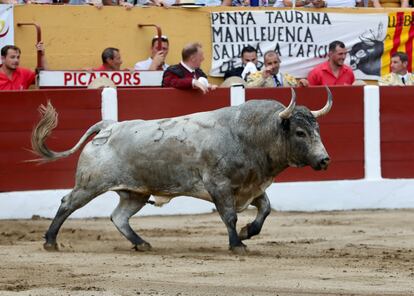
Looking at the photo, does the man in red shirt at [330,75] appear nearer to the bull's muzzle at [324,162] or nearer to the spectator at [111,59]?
the spectator at [111,59]

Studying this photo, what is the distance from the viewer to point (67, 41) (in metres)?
13.3

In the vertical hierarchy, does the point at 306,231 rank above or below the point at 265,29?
below

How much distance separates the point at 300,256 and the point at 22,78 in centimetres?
418

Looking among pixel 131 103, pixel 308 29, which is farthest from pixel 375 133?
pixel 131 103

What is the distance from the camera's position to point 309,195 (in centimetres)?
1277

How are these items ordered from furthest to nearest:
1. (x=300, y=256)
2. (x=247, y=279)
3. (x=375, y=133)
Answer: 1. (x=375, y=133)
2. (x=300, y=256)
3. (x=247, y=279)

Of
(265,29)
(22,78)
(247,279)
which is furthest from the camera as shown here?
(265,29)

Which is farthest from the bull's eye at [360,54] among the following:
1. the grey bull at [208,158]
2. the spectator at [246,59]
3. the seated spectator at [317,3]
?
the grey bull at [208,158]

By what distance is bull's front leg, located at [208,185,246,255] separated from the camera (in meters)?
9.01

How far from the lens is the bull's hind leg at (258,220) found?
9.09 meters

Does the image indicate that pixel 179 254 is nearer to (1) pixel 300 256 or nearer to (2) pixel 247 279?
(1) pixel 300 256

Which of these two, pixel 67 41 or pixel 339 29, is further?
pixel 339 29

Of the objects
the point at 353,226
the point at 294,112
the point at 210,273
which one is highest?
the point at 294,112

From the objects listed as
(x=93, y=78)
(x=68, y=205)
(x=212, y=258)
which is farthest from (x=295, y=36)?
(x=212, y=258)
